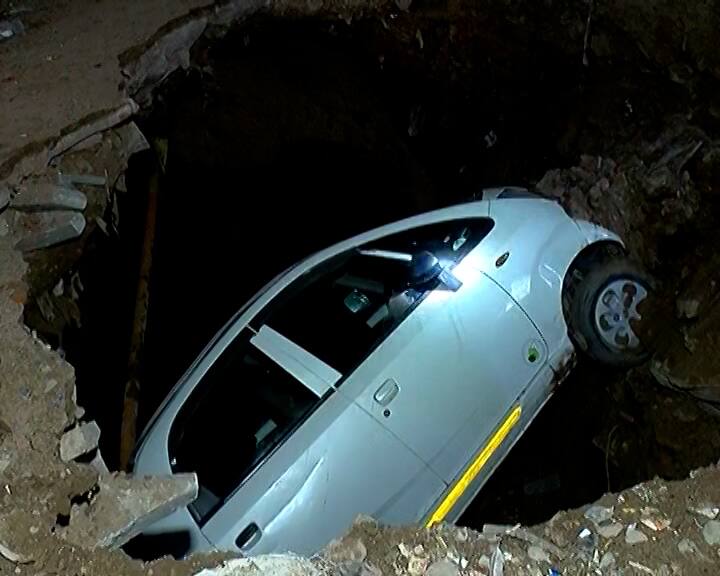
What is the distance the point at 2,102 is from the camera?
5102 mm

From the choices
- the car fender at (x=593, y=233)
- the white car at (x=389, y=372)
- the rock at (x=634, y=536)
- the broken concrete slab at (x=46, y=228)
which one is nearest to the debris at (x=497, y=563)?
the rock at (x=634, y=536)

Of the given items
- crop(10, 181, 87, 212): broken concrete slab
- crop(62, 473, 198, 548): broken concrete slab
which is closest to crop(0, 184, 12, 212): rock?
crop(10, 181, 87, 212): broken concrete slab

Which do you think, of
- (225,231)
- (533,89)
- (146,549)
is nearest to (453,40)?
(533,89)

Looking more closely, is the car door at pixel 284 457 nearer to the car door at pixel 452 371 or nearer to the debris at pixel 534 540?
the car door at pixel 452 371

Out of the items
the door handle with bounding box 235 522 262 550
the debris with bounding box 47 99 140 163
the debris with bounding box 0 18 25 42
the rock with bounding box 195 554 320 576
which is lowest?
the door handle with bounding box 235 522 262 550

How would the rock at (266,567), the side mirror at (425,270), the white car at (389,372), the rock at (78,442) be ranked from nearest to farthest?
1. the rock at (266,567)
2. the rock at (78,442)
3. the white car at (389,372)
4. the side mirror at (425,270)

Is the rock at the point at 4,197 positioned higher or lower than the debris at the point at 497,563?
higher

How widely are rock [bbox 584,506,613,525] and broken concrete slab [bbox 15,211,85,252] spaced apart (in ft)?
9.86

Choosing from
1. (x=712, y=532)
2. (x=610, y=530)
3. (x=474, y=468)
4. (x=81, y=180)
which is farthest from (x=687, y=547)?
(x=81, y=180)

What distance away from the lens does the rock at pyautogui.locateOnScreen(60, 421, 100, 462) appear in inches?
126

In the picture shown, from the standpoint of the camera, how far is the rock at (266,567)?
262 cm

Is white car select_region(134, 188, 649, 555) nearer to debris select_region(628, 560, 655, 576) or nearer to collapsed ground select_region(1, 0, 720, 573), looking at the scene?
collapsed ground select_region(1, 0, 720, 573)

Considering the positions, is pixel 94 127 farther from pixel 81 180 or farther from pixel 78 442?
pixel 78 442

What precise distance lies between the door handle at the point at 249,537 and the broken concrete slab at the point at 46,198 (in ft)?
6.40
